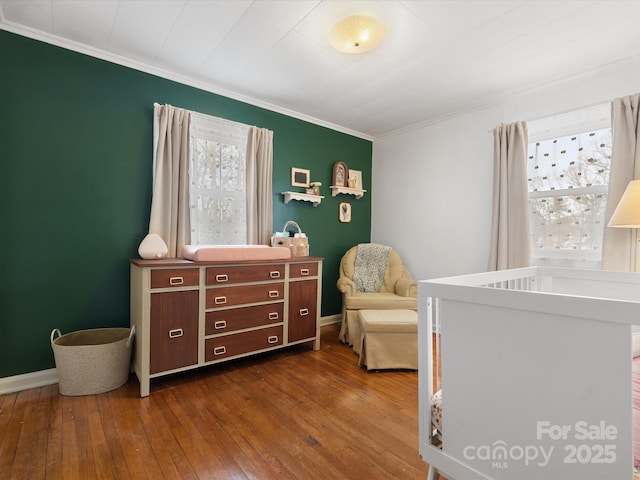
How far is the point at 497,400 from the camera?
0.91 m

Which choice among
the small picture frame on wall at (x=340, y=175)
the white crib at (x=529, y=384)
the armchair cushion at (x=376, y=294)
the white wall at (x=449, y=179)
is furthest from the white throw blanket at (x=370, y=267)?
the white crib at (x=529, y=384)

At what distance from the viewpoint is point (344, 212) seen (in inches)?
152

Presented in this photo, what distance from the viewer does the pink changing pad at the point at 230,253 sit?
2.23 meters

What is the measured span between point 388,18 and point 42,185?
248 cm

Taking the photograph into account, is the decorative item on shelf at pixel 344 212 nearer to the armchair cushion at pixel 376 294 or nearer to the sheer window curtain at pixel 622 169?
the armchair cushion at pixel 376 294

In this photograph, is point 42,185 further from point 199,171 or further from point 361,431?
point 361,431

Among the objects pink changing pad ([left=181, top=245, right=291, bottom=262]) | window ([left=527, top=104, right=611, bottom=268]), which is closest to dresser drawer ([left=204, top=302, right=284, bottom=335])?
pink changing pad ([left=181, top=245, right=291, bottom=262])

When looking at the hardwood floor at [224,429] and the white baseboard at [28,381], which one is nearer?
the hardwood floor at [224,429]

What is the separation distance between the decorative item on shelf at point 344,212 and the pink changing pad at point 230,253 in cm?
128

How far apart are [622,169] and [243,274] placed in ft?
9.42

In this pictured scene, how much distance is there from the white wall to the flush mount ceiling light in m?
1.63

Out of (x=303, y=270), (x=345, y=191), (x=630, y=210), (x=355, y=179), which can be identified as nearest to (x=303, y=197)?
(x=345, y=191)

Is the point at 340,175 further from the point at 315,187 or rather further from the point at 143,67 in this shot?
the point at 143,67

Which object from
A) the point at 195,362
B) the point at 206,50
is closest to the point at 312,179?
the point at 206,50
